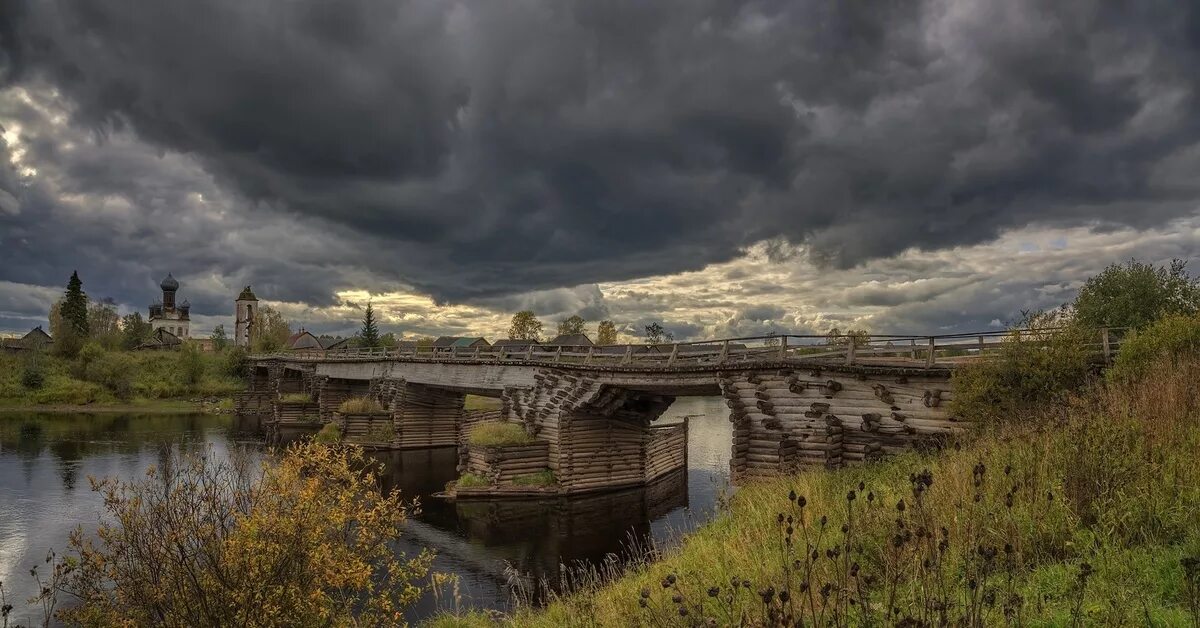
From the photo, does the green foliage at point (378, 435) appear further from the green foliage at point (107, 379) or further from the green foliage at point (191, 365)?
the green foliage at point (191, 365)

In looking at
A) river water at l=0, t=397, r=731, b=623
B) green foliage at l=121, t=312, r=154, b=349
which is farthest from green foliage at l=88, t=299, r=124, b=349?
river water at l=0, t=397, r=731, b=623

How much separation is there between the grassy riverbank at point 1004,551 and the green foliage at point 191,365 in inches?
3821

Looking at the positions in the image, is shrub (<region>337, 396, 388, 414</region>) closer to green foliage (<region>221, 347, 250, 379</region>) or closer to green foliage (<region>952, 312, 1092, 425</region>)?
green foliage (<region>952, 312, 1092, 425</region>)

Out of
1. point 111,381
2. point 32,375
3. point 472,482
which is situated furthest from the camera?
point 111,381

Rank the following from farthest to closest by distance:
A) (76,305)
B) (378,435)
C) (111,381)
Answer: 1. (76,305)
2. (111,381)
3. (378,435)

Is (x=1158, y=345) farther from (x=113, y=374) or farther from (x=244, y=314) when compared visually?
(x=244, y=314)

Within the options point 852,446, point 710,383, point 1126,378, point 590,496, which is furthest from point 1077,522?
point 590,496

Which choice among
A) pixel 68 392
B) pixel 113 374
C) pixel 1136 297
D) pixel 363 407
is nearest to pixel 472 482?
pixel 363 407

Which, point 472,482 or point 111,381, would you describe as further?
point 111,381

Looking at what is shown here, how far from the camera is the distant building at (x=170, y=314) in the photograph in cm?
17138

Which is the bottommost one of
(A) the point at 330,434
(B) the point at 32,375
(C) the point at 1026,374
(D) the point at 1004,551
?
(A) the point at 330,434

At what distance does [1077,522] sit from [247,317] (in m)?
164

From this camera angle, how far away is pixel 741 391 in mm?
24891

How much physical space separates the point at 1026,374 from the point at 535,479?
22.1m
